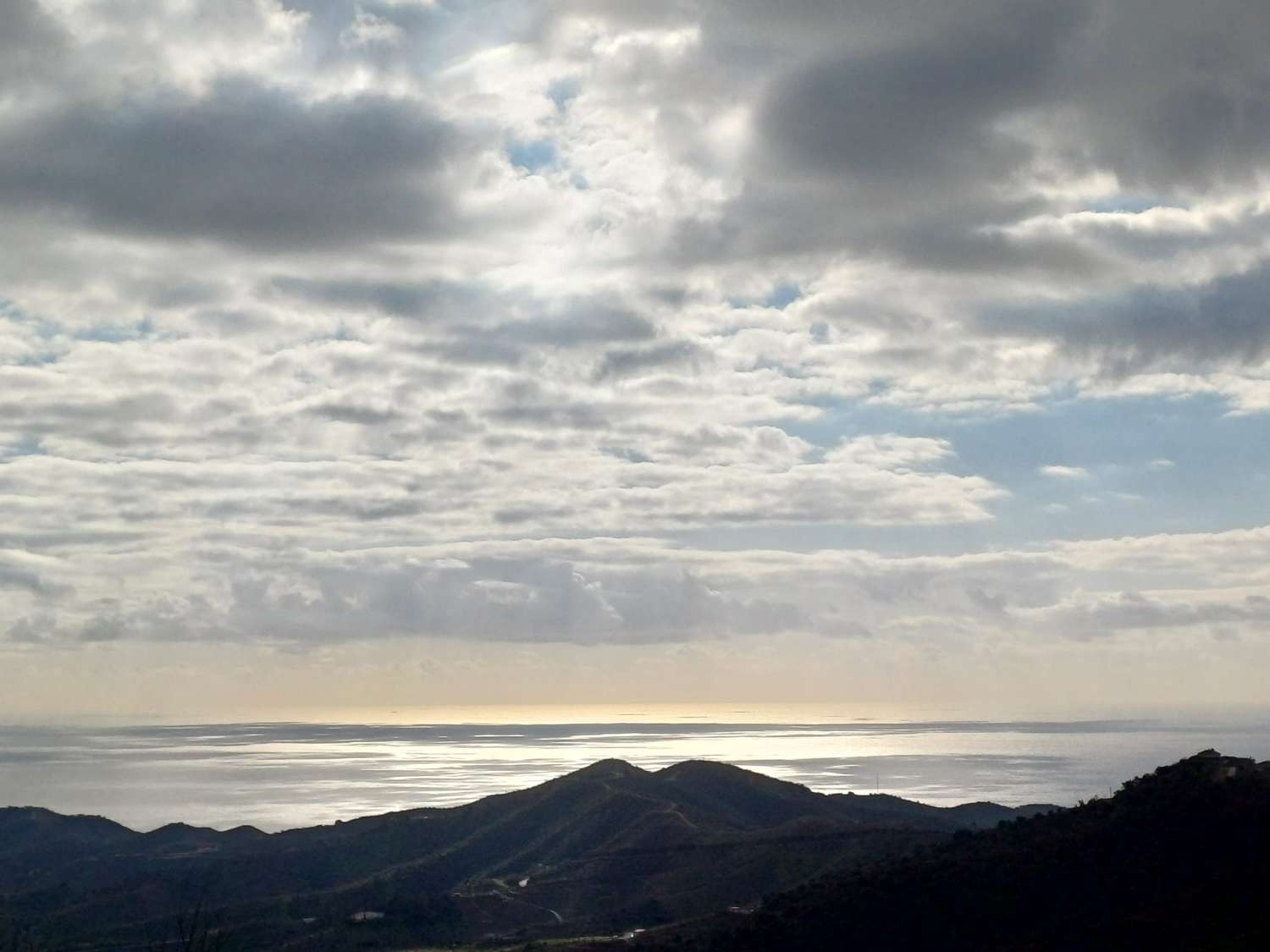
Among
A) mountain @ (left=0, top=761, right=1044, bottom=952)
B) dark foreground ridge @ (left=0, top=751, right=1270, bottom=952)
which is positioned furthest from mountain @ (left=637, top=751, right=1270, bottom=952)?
mountain @ (left=0, top=761, right=1044, bottom=952)

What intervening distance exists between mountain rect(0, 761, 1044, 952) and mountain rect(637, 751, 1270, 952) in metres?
→ 26.9

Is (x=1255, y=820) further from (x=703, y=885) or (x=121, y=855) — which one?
(x=121, y=855)

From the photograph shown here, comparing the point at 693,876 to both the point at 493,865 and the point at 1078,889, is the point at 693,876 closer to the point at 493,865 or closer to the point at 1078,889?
the point at 493,865

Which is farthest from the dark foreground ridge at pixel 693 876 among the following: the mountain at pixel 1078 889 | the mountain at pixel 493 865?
the mountain at pixel 493 865

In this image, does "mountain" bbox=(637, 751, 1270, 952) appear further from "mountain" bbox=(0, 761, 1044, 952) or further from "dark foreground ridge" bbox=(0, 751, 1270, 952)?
"mountain" bbox=(0, 761, 1044, 952)

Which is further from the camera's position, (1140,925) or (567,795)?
(567,795)

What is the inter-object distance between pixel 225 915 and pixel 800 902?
72.5m

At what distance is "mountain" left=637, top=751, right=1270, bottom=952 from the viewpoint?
67312 millimetres

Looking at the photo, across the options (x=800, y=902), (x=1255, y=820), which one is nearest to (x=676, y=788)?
(x=800, y=902)

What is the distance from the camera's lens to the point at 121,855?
618 ft

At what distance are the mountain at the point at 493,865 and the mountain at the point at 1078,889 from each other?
2685 cm

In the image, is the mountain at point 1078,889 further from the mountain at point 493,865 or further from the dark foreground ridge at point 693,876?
the mountain at point 493,865

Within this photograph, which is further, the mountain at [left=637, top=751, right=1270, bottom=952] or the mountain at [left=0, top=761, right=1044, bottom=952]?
the mountain at [left=0, top=761, right=1044, bottom=952]

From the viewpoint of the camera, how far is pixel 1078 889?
74875 mm
